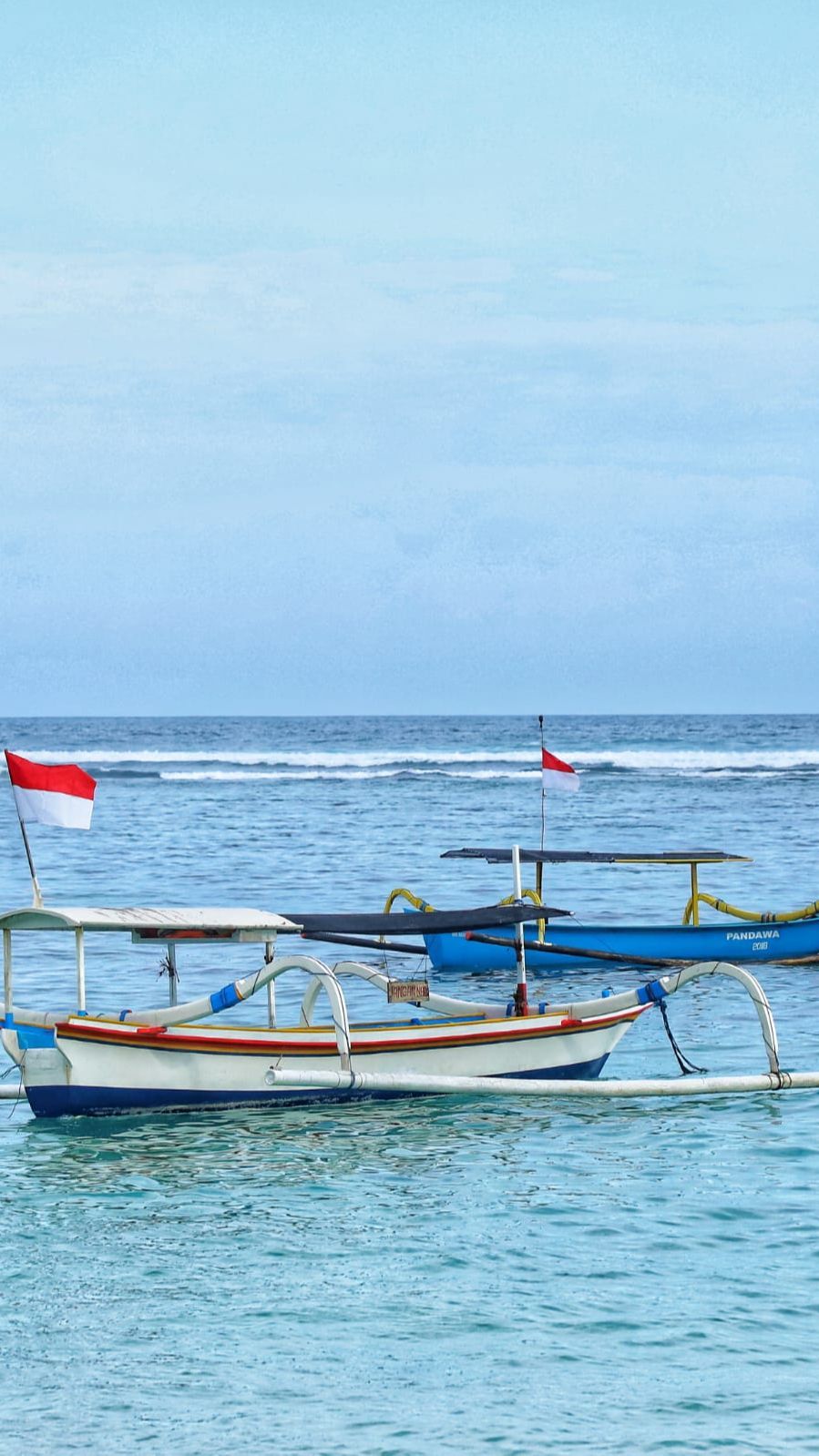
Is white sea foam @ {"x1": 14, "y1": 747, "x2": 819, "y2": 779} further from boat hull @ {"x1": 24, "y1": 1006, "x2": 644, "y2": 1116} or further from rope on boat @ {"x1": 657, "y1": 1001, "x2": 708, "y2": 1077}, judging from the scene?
boat hull @ {"x1": 24, "y1": 1006, "x2": 644, "y2": 1116}

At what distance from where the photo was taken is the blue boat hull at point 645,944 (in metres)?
25.0

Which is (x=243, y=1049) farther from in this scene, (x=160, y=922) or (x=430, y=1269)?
(x=430, y=1269)

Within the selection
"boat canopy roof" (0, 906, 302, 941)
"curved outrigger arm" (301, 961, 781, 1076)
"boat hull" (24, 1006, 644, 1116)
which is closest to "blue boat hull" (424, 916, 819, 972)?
"curved outrigger arm" (301, 961, 781, 1076)

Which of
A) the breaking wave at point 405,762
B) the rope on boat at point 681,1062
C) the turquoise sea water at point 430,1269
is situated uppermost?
the breaking wave at point 405,762

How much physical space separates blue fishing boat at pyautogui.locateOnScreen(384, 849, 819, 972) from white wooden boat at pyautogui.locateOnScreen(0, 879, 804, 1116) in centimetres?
765

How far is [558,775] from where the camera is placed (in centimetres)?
2331

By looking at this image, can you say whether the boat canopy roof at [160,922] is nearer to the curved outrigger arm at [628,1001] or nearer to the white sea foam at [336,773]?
the curved outrigger arm at [628,1001]

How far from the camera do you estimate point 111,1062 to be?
15500mm

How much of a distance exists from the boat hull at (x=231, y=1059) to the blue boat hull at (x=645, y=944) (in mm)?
8271

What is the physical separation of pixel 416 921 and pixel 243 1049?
246 centimetres

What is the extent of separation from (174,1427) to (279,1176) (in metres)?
4.79

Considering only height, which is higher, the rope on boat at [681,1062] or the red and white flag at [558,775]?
the red and white flag at [558,775]

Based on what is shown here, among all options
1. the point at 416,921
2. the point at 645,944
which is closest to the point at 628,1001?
the point at 416,921

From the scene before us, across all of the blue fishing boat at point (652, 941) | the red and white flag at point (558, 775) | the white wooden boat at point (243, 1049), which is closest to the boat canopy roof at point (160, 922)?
the white wooden boat at point (243, 1049)
